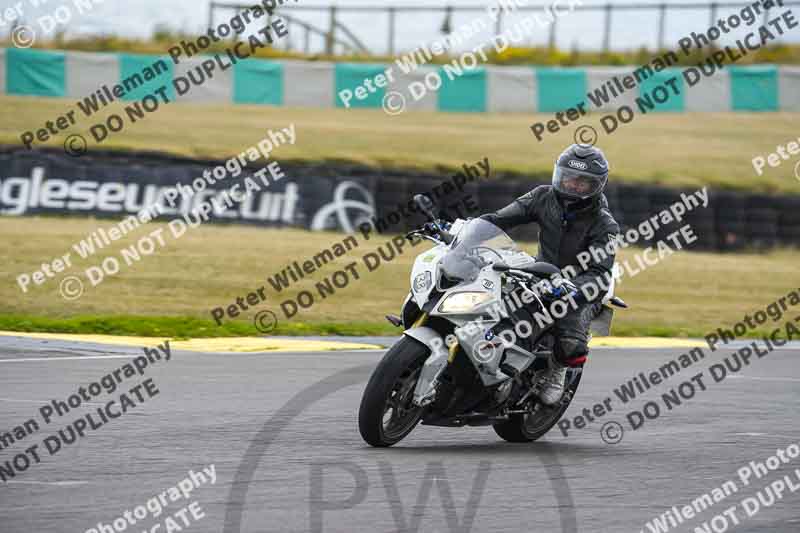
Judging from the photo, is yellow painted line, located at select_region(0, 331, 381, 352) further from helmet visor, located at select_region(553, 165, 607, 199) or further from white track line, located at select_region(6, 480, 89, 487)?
white track line, located at select_region(6, 480, 89, 487)

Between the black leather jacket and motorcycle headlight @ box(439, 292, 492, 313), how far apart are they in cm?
96

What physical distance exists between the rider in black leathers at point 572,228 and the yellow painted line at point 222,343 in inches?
214

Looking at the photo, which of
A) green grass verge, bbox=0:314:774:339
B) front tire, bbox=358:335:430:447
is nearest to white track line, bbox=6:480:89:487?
front tire, bbox=358:335:430:447

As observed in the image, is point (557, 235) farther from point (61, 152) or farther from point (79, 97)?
point (79, 97)

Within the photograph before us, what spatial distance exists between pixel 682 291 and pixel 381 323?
6.23 meters

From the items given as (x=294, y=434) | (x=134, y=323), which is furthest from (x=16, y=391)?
(x=134, y=323)

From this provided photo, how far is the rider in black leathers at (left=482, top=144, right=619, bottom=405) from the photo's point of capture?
872 centimetres

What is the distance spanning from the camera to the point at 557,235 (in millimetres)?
8992

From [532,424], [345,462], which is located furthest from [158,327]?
[345,462]

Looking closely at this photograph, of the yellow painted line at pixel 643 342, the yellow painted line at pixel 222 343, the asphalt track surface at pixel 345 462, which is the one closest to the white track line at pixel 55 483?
the asphalt track surface at pixel 345 462

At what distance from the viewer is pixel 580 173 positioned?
28.6ft

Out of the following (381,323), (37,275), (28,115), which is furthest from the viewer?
(28,115)

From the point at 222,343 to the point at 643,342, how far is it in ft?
16.6

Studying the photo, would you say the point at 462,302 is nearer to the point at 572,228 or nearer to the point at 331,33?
the point at 572,228
